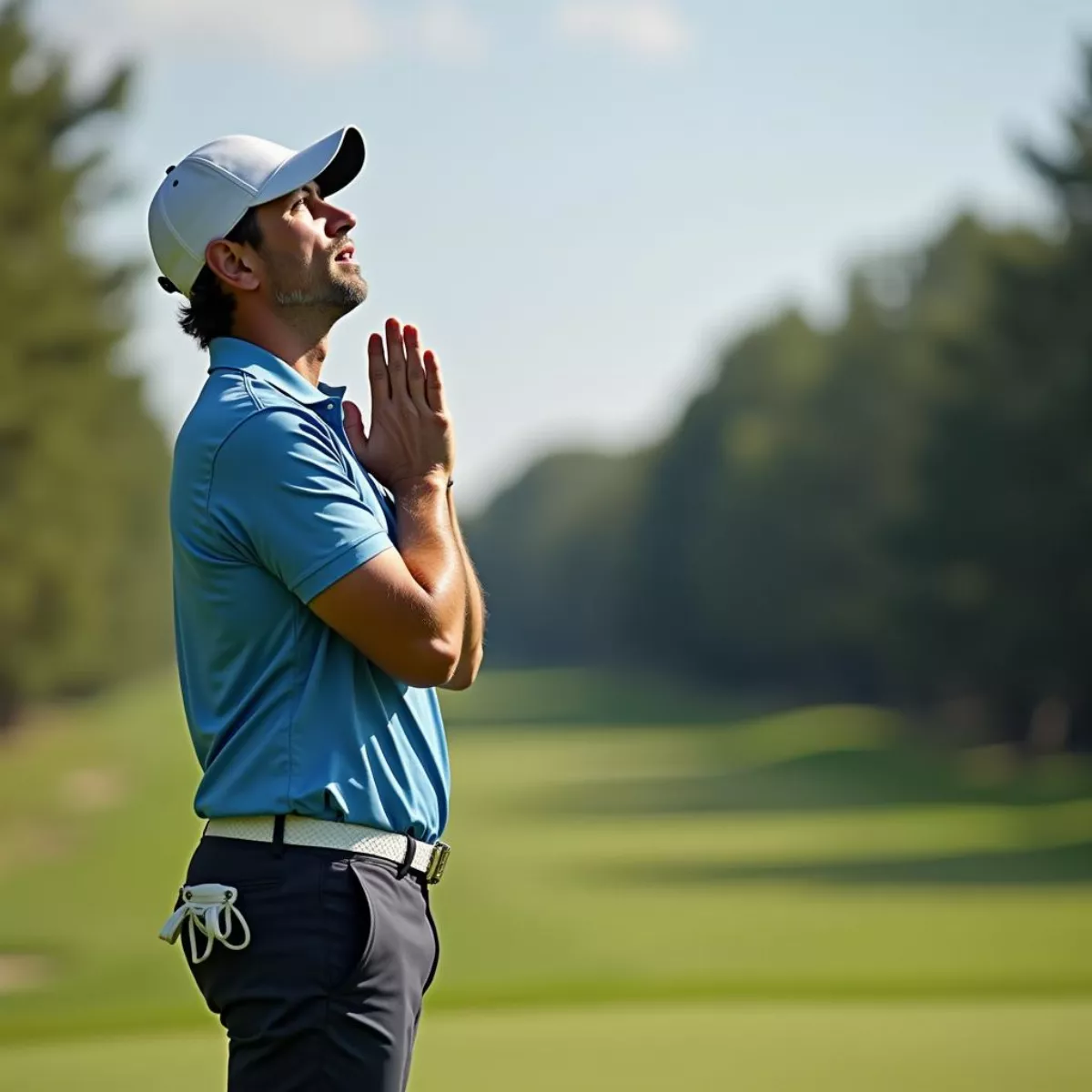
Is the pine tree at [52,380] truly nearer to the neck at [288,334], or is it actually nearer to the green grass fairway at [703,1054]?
the green grass fairway at [703,1054]

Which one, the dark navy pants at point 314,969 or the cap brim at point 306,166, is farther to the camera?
the cap brim at point 306,166

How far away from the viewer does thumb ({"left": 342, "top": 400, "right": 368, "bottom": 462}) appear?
3.56m

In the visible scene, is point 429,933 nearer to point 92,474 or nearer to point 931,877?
point 931,877

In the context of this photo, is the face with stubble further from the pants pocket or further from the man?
the pants pocket

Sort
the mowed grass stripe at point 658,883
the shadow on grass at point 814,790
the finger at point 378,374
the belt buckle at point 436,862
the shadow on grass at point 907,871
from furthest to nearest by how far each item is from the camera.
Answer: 1. the shadow on grass at point 814,790
2. the shadow on grass at point 907,871
3. the mowed grass stripe at point 658,883
4. the finger at point 378,374
5. the belt buckle at point 436,862

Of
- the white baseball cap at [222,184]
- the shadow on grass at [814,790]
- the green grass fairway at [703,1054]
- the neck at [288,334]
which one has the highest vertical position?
the shadow on grass at [814,790]

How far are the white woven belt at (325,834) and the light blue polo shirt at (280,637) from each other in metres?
0.02

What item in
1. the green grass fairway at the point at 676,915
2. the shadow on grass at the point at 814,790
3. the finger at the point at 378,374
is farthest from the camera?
the shadow on grass at the point at 814,790

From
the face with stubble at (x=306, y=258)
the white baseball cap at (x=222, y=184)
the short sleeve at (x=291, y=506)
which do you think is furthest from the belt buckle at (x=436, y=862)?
the white baseball cap at (x=222, y=184)

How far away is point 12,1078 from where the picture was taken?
7.76 meters

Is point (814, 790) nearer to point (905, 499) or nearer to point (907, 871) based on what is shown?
point (907, 871)

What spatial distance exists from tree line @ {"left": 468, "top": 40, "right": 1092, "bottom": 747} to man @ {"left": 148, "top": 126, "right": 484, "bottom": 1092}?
30.6m

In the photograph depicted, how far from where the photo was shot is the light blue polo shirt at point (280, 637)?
3.28 meters

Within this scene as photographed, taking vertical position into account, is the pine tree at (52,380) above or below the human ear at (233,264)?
above
